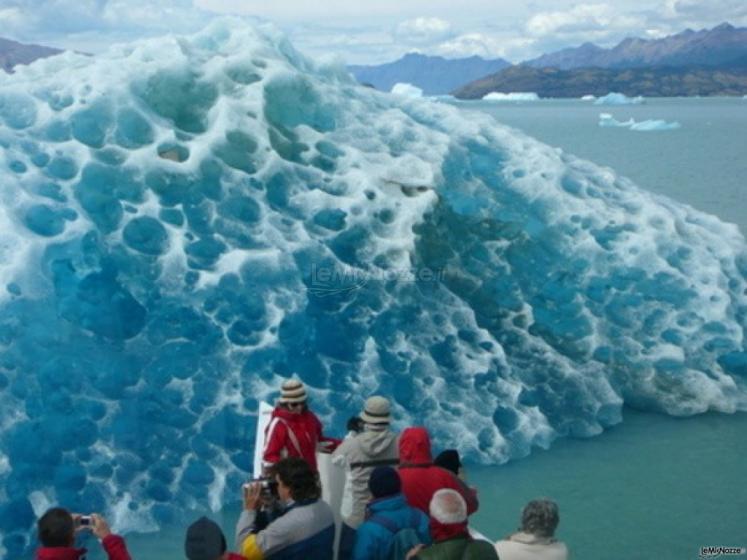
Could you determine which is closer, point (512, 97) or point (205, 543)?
point (205, 543)

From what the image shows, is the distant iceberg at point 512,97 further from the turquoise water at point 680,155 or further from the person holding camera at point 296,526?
the person holding camera at point 296,526

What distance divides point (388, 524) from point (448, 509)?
0.37 meters

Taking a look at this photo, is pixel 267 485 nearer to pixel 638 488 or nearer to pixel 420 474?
pixel 420 474

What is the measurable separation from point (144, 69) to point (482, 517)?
5219mm

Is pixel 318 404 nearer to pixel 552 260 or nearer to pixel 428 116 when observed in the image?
pixel 552 260

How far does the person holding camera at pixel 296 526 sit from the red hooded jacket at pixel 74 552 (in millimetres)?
509

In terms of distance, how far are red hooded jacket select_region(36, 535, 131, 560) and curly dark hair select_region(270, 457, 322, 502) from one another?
72cm

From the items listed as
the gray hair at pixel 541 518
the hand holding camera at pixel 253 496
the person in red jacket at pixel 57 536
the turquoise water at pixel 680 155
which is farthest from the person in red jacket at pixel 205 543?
the turquoise water at pixel 680 155

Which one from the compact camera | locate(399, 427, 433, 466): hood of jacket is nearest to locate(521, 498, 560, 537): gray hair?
locate(399, 427, 433, 466): hood of jacket

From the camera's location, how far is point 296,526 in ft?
12.9

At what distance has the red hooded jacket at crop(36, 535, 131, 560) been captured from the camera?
3.81m

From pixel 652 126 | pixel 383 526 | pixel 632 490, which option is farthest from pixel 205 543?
pixel 652 126

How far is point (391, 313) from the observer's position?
340 inches

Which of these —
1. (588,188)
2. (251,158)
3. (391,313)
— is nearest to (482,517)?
(391,313)
